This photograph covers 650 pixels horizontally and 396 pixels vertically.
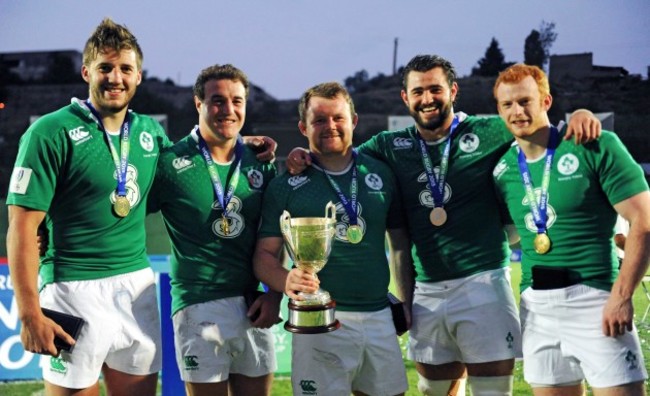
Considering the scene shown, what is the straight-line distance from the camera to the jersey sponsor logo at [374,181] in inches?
131

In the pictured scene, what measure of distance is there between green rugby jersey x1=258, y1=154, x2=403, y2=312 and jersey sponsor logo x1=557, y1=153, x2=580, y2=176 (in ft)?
2.70

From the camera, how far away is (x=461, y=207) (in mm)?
3469

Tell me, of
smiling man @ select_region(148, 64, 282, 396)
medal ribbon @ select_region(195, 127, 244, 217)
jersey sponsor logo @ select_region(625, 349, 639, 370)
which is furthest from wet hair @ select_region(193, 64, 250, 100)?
jersey sponsor logo @ select_region(625, 349, 639, 370)

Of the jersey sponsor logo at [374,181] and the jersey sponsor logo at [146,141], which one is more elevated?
the jersey sponsor logo at [146,141]

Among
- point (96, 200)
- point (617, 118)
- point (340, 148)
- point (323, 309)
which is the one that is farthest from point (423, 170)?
point (617, 118)

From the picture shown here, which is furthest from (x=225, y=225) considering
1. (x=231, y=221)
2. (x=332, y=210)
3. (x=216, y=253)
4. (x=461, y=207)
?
(x=461, y=207)

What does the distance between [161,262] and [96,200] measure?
5.66 metres

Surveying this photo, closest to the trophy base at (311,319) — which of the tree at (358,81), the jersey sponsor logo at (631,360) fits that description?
the jersey sponsor logo at (631,360)

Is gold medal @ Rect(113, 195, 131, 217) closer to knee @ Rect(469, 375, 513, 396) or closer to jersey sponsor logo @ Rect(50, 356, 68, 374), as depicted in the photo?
jersey sponsor logo @ Rect(50, 356, 68, 374)

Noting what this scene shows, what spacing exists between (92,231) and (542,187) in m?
2.07

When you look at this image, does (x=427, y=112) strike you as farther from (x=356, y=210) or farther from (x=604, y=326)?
(x=604, y=326)

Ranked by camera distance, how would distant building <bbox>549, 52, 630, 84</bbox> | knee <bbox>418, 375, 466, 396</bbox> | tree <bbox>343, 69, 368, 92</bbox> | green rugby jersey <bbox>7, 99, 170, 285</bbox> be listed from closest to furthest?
green rugby jersey <bbox>7, 99, 170, 285</bbox>, knee <bbox>418, 375, 466, 396</bbox>, distant building <bbox>549, 52, 630, 84</bbox>, tree <bbox>343, 69, 368, 92</bbox>

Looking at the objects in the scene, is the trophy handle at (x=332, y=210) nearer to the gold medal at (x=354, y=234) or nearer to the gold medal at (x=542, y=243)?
the gold medal at (x=354, y=234)

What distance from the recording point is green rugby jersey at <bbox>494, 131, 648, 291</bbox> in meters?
3.00
